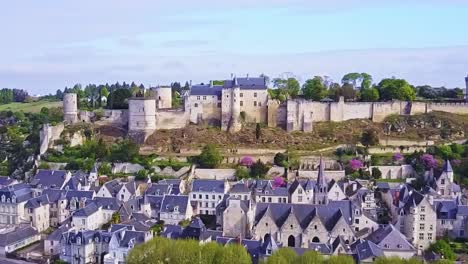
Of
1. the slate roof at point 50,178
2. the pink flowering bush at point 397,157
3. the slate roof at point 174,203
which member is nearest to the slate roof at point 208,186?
the slate roof at point 174,203

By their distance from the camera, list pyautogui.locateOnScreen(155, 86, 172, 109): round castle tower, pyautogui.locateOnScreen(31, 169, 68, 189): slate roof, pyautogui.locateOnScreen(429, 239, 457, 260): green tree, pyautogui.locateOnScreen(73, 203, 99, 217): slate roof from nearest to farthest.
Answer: pyautogui.locateOnScreen(429, 239, 457, 260): green tree
pyautogui.locateOnScreen(73, 203, 99, 217): slate roof
pyautogui.locateOnScreen(31, 169, 68, 189): slate roof
pyautogui.locateOnScreen(155, 86, 172, 109): round castle tower

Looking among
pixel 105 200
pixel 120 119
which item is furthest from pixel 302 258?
pixel 120 119

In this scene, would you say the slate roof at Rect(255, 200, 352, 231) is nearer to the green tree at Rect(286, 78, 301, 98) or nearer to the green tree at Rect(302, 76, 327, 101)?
the green tree at Rect(302, 76, 327, 101)

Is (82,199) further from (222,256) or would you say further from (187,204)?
(222,256)

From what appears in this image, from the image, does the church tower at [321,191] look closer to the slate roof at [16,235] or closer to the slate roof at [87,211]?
the slate roof at [87,211]

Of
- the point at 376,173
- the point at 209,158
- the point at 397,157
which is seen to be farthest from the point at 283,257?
the point at 397,157

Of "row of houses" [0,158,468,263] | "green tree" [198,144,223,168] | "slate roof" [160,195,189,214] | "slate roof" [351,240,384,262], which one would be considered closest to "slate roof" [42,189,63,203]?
"row of houses" [0,158,468,263]
